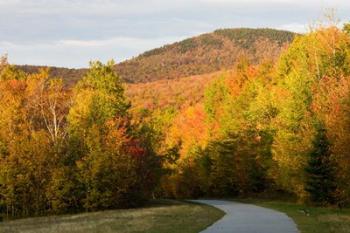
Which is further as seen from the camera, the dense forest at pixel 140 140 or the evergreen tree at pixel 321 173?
the dense forest at pixel 140 140

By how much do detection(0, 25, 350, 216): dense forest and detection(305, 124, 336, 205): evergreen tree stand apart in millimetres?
66

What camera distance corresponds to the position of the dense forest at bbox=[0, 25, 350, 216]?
3784 cm

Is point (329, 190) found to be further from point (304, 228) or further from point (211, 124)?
point (211, 124)

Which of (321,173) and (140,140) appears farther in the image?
(140,140)

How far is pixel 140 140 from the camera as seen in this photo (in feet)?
172

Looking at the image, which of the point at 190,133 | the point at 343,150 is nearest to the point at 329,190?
the point at 343,150

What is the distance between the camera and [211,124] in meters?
74.4

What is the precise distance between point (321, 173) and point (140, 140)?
19734 mm

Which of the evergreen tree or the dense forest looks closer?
the evergreen tree

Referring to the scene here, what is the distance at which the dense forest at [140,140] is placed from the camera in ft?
124

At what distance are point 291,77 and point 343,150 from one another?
45.1 ft

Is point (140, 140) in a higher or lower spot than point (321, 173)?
higher

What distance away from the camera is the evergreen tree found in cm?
3684

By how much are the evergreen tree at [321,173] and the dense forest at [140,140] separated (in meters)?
0.07
